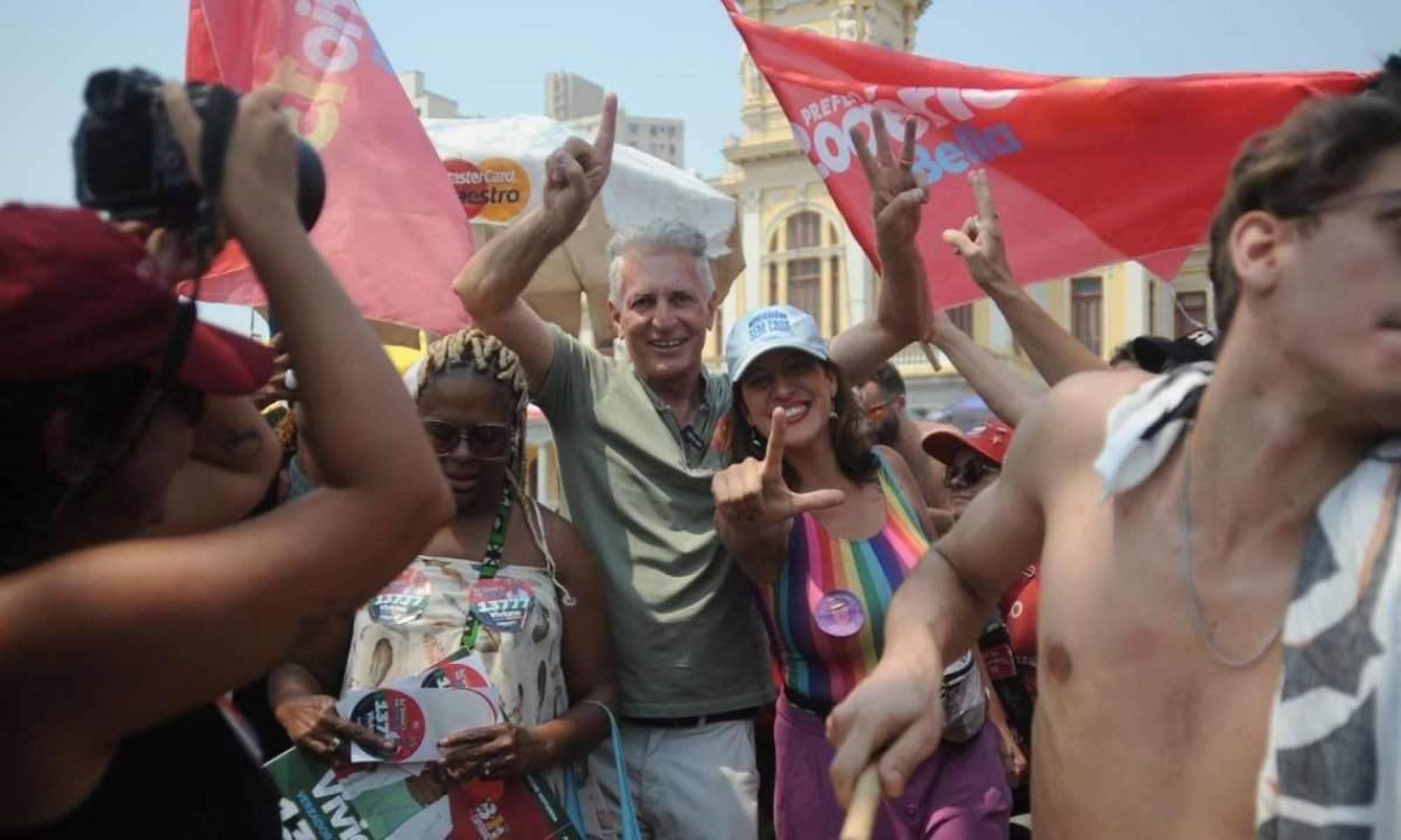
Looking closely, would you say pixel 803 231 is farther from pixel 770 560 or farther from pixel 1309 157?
pixel 1309 157

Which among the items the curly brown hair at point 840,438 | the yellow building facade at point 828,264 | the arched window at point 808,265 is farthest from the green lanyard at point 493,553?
the arched window at point 808,265

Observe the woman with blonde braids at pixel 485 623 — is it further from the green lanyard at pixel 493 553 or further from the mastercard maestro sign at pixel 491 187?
the mastercard maestro sign at pixel 491 187

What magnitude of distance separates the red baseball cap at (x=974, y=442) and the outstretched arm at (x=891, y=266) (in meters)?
0.94

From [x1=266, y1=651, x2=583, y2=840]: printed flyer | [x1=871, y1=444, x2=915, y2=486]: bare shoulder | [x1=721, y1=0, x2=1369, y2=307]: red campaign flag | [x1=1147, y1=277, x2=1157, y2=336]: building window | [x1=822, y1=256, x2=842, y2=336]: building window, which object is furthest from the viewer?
[x1=822, y1=256, x2=842, y2=336]: building window

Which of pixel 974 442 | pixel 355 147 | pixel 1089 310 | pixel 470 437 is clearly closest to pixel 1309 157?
pixel 470 437

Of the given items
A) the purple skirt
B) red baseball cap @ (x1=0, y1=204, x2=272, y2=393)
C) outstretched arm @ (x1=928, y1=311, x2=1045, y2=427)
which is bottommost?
the purple skirt

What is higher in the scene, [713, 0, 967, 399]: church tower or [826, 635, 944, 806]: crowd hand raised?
[713, 0, 967, 399]: church tower

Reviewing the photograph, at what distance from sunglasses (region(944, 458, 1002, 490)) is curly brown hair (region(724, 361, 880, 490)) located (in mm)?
1270

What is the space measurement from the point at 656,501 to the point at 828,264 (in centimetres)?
3811

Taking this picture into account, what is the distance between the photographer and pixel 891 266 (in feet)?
11.6

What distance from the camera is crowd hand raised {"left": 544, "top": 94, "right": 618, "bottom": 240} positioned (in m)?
3.27

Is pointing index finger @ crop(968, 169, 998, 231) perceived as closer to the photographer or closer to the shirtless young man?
the shirtless young man

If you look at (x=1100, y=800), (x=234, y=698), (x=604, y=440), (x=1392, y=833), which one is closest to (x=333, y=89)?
(x=604, y=440)

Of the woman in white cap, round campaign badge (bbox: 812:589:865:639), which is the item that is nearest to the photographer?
the woman in white cap
